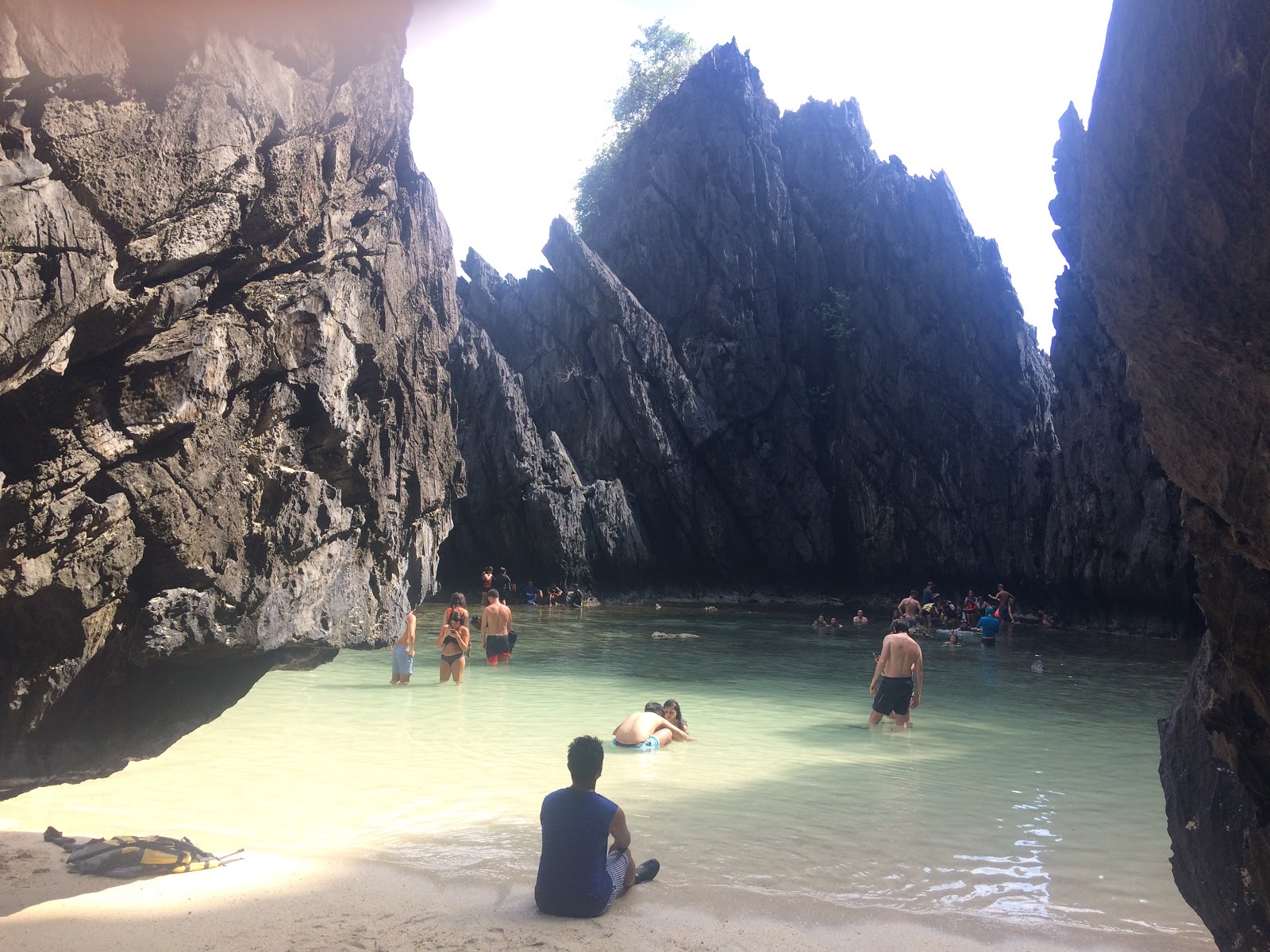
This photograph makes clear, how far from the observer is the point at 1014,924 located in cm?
610

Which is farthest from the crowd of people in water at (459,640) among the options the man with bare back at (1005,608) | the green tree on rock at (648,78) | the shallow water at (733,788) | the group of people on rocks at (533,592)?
the green tree on rock at (648,78)

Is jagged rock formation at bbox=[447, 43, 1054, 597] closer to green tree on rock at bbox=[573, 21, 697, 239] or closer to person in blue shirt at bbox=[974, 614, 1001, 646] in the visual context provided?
green tree on rock at bbox=[573, 21, 697, 239]

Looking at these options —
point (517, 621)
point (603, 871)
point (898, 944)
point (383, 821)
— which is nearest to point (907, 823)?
point (898, 944)

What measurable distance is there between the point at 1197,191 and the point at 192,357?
556 cm

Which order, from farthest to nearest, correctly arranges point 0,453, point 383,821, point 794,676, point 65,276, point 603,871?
point 794,676
point 383,821
point 603,871
point 0,453
point 65,276

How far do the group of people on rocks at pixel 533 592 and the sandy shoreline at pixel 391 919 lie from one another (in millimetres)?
28483

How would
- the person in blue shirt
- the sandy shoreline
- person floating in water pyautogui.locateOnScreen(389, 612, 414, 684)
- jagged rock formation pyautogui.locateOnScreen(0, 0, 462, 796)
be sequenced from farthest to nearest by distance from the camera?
1. the person in blue shirt
2. person floating in water pyautogui.locateOnScreen(389, 612, 414, 684)
3. the sandy shoreline
4. jagged rock formation pyautogui.locateOnScreen(0, 0, 462, 796)

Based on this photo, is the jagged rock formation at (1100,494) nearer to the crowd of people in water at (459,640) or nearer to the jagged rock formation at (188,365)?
the crowd of people in water at (459,640)

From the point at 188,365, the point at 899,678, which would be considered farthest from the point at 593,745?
the point at 899,678

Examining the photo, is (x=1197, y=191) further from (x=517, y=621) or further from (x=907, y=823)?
(x=517, y=621)

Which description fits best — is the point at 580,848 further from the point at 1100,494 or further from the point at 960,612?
the point at 1100,494

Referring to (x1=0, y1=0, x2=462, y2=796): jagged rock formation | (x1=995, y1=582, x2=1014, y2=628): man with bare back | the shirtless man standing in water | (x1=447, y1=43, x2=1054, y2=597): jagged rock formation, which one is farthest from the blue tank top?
(x1=447, y1=43, x2=1054, y2=597): jagged rock formation

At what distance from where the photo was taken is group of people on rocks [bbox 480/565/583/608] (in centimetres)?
3591

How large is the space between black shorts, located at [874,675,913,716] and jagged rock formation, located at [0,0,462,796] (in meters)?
6.80
